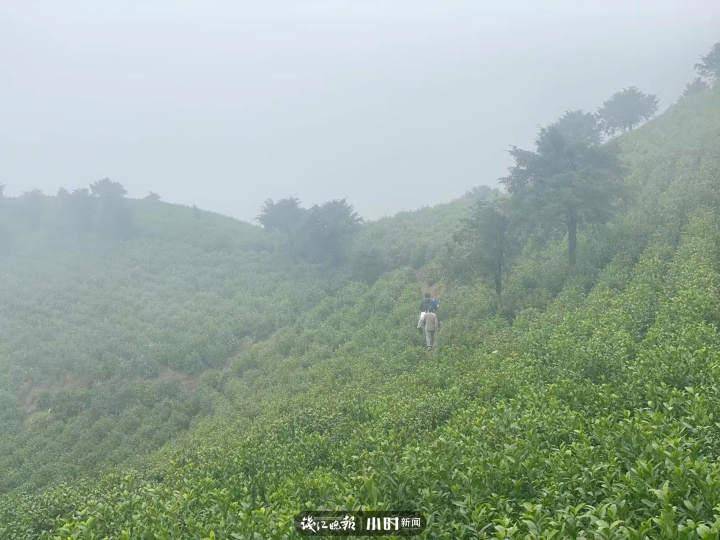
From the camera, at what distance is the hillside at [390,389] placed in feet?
18.0

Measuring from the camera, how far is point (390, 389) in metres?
13.2

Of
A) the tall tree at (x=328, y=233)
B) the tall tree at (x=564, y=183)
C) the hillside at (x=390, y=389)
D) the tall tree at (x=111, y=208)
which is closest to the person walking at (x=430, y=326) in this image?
the hillside at (x=390, y=389)

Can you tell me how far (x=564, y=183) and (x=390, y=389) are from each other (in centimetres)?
1337

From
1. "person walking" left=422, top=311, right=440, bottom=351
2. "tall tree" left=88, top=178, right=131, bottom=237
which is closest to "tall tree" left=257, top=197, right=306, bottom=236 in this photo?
"tall tree" left=88, top=178, right=131, bottom=237

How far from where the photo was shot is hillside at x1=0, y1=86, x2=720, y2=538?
5.50m

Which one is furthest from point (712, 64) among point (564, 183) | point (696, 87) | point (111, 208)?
point (111, 208)

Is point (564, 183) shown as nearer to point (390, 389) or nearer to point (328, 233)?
point (390, 389)

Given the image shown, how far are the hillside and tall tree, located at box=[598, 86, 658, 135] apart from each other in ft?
49.8

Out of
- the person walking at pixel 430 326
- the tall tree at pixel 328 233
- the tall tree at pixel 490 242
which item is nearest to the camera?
the person walking at pixel 430 326

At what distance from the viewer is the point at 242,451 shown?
994 cm

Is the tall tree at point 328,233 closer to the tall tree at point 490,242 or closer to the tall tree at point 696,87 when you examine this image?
the tall tree at point 490,242

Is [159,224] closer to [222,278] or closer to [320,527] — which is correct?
[222,278]

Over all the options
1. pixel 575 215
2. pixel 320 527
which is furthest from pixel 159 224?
pixel 320 527

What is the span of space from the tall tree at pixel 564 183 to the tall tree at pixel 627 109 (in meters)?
36.3
